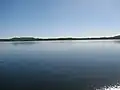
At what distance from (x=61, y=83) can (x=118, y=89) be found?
4.57 m

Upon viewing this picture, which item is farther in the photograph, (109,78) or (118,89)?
(109,78)

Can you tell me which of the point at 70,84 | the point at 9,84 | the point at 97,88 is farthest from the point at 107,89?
the point at 9,84

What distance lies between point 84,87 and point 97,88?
38.3 inches

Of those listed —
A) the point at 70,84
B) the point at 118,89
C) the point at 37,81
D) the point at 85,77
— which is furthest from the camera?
the point at 85,77

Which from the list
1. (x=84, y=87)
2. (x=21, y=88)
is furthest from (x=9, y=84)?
(x=84, y=87)

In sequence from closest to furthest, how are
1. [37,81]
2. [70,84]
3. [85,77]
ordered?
[70,84] < [37,81] < [85,77]

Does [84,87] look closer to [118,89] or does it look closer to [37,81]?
[118,89]

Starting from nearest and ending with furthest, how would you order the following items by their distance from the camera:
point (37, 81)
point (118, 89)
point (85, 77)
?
point (118, 89), point (37, 81), point (85, 77)

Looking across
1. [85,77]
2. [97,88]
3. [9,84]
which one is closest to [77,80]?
[85,77]

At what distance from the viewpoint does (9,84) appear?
54.3 feet

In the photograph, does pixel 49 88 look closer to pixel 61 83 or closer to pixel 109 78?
pixel 61 83

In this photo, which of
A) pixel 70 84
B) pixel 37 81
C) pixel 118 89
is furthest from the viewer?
pixel 37 81

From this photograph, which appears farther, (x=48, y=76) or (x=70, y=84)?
(x=48, y=76)

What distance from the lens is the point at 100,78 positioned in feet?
59.6
